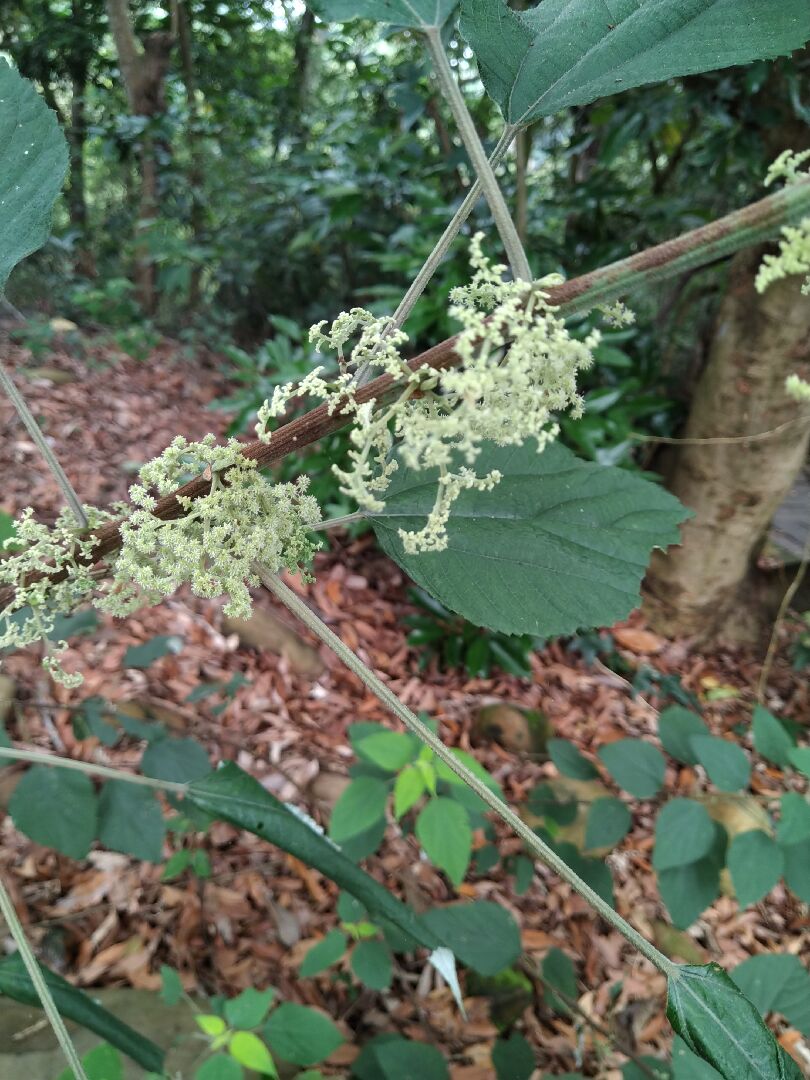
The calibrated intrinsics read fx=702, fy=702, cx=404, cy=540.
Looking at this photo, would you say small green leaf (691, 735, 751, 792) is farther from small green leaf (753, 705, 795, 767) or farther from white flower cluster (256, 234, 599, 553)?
white flower cluster (256, 234, 599, 553)

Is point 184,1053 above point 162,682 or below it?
below

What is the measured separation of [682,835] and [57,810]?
3.64 ft

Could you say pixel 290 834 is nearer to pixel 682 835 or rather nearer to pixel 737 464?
pixel 682 835

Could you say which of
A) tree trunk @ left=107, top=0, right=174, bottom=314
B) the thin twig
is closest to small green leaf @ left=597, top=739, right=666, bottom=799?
the thin twig

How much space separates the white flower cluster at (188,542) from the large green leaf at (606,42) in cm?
34

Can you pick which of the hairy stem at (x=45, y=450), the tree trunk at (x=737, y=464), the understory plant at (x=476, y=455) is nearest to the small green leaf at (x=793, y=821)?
the understory plant at (x=476, y=455)

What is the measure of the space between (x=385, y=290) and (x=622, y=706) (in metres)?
2.02

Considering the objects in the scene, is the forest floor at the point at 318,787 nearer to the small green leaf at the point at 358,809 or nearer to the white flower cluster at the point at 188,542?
the small green leaf at the point at 358,809

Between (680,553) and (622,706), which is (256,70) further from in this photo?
(622,706)

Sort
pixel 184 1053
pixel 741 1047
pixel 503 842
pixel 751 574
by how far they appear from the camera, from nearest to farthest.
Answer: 1. pixel 741 1047
2. pixel 184 1053
3. pixel 503 842
4. pixel 751 574

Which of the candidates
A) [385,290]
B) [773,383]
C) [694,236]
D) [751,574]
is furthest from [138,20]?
[694,236]

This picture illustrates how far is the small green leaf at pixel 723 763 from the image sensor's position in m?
1.37

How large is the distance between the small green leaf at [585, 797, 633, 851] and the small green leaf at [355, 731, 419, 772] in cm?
45

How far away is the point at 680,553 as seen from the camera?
3.13m
